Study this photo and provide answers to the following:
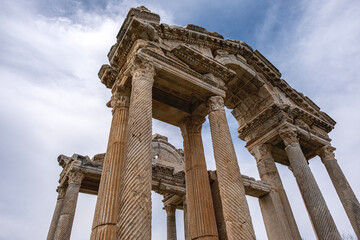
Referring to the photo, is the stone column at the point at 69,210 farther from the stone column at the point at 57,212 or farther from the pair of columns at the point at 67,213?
the stone column at the point at 57,212

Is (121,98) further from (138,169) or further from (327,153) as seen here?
(327,153)

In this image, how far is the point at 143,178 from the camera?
497 cm

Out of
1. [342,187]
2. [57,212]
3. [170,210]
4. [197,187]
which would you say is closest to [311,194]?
[342,187]

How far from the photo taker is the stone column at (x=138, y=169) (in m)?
4.36

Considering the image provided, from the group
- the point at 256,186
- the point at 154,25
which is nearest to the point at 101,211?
the point at 154,25

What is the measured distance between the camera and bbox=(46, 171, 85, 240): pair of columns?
1043cm

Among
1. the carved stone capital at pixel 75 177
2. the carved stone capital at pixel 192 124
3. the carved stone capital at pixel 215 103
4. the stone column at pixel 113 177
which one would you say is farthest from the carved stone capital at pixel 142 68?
the carved stone capital at pixel 75 177

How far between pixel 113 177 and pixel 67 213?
6415mm

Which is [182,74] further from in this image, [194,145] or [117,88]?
[194,145]

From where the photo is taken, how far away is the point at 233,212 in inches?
233

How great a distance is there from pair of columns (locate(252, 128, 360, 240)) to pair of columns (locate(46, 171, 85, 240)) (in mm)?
9012

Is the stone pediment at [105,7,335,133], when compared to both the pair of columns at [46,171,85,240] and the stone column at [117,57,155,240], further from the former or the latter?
the pair of columns at [46,171,85,240]

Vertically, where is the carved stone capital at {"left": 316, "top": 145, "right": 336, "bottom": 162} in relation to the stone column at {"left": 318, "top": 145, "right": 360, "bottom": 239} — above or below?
above

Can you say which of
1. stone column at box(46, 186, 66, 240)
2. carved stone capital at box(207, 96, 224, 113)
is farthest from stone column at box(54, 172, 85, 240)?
carved stone capital at box(207, 96, 224, 113)
